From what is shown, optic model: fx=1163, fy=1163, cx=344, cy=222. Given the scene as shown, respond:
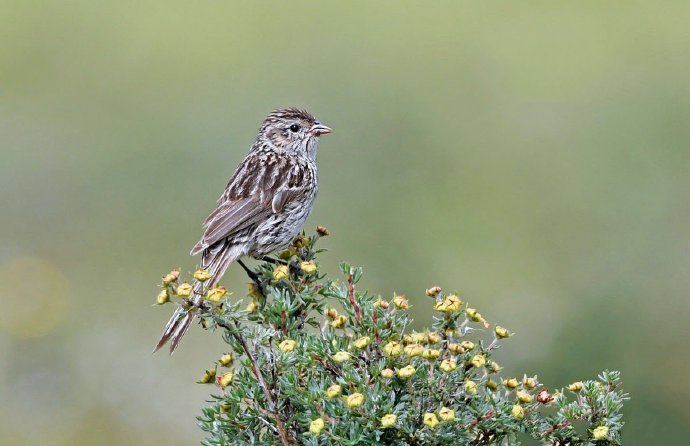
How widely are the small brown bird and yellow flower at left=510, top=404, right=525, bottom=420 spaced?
2.20 m

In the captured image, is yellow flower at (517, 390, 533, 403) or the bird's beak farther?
the bird's beak

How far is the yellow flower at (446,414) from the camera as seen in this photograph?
306cm

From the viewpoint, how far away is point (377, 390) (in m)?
3.22

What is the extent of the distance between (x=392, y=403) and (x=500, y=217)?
7.82 meters

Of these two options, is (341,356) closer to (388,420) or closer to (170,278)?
(388,420)

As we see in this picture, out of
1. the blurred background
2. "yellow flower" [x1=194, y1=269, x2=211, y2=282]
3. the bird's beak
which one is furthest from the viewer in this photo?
the blurred background

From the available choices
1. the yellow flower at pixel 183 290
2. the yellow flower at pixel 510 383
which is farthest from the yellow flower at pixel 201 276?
the yellow flower at pixel 510 383

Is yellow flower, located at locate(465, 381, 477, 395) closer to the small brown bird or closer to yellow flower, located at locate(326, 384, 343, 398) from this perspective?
yellow flower, located at locate(326, 384, 343, 398)

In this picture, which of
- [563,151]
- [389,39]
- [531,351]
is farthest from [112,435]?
[389,39]

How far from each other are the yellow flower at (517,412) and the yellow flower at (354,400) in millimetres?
431

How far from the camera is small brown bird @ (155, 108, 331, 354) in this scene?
18.1ft

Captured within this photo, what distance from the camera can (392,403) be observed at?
320 centimetres

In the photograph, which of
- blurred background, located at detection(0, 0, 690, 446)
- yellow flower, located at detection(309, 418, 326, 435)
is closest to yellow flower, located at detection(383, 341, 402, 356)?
yellow flower, located at detection(309, 418, 326, 435)

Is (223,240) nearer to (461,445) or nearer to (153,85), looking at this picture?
(461,445)
